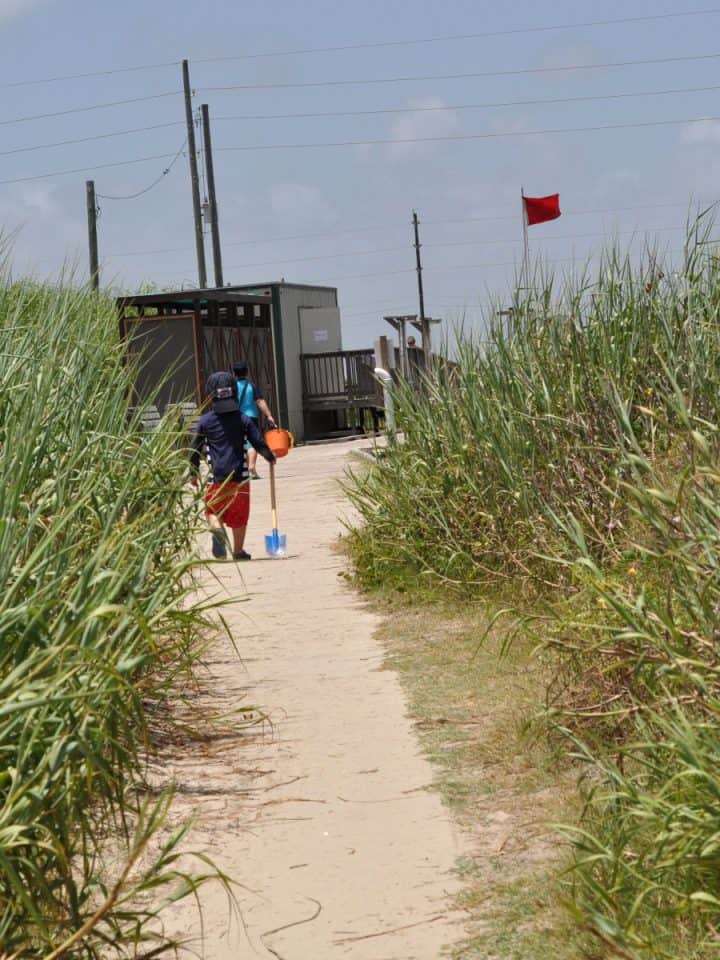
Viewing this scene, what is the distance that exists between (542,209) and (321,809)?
9879mm

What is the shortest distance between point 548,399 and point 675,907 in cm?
465

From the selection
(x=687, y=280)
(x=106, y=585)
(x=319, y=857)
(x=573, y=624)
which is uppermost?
(x=687, y=280)

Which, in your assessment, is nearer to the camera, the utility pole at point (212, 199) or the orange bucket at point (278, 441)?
the orange bucket at point (278, 441)

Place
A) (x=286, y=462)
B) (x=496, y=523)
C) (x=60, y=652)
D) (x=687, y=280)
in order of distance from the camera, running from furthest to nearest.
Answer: (x=286, y=462), (x=496, y=523), (x=687, y=280), (x=60, y=652)

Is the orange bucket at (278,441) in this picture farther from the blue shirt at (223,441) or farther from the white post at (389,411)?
the white post at (389,411)

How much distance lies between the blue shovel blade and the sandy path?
305cm

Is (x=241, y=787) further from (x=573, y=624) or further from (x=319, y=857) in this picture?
(x=573, y=624)

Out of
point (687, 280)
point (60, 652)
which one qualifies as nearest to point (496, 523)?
point (687, 280)

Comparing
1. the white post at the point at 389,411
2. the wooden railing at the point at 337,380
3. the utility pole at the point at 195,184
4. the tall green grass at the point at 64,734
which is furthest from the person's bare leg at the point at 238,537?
the utility pole at the point at 195,184

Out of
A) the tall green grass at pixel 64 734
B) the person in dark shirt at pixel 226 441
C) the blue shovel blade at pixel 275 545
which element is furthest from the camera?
the blue shovel blade at pixel 275 545

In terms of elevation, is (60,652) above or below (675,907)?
above

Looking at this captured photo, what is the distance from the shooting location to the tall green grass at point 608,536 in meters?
3.82

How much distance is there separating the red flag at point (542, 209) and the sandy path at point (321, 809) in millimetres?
6082

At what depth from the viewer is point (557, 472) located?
8047 mm
